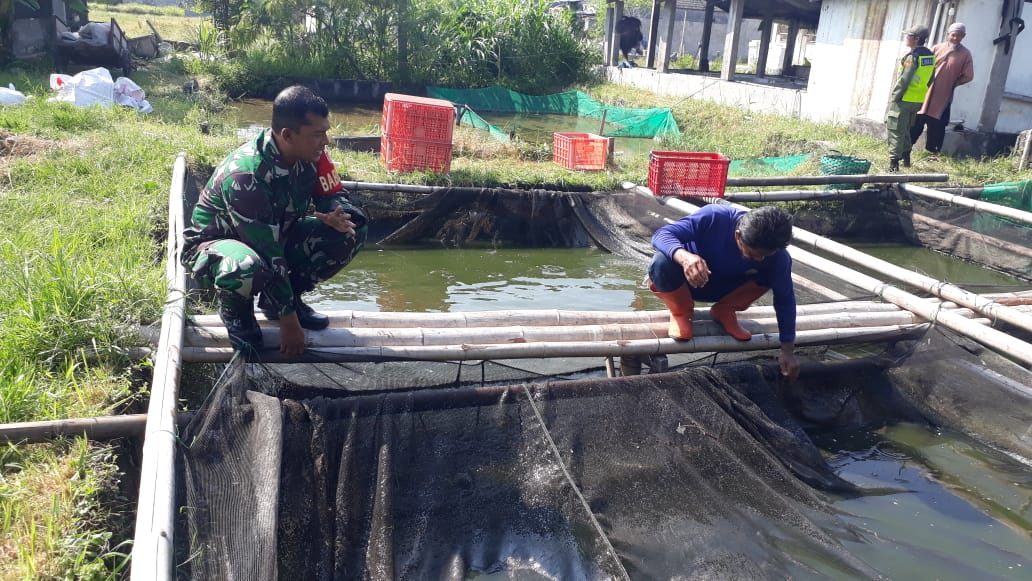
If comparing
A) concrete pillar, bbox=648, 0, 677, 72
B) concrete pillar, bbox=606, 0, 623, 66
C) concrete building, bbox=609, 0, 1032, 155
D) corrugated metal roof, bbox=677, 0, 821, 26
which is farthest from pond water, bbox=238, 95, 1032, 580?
concrete pillar, bbox=606, 0, 623, 66

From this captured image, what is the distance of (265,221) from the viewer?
3076 millimetres

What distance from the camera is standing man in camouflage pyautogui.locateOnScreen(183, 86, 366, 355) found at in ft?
9.73

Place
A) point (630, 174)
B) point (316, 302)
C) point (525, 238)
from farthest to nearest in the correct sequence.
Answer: point (630, 174) → point (525, 238) → point (316, 302)

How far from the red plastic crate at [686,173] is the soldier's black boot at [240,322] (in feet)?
15.2

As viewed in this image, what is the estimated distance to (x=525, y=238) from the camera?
7.32 m

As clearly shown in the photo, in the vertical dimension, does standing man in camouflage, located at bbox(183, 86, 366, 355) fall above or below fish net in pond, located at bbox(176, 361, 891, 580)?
above

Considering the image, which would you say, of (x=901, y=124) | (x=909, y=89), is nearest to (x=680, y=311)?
(x=901, y=124)

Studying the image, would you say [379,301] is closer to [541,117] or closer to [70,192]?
[70,192]

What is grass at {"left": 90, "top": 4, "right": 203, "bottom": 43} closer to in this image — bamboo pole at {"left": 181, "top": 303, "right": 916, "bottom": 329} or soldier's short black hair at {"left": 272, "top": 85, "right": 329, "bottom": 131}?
bamboo pole at {"left": 181, "top": 303, "right": 916, "bottom": 329}

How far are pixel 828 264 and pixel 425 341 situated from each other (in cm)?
297

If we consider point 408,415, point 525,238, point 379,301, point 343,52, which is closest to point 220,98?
point 343,52

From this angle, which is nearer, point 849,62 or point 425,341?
point 425,341

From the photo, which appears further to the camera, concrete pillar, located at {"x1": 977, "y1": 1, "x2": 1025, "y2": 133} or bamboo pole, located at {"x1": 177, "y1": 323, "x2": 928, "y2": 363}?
concrete pillar, located at {"x1": 977, "y1": 1, "x2": 1025, "y2": 133}

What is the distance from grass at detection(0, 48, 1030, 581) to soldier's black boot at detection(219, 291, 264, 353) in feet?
1.43
